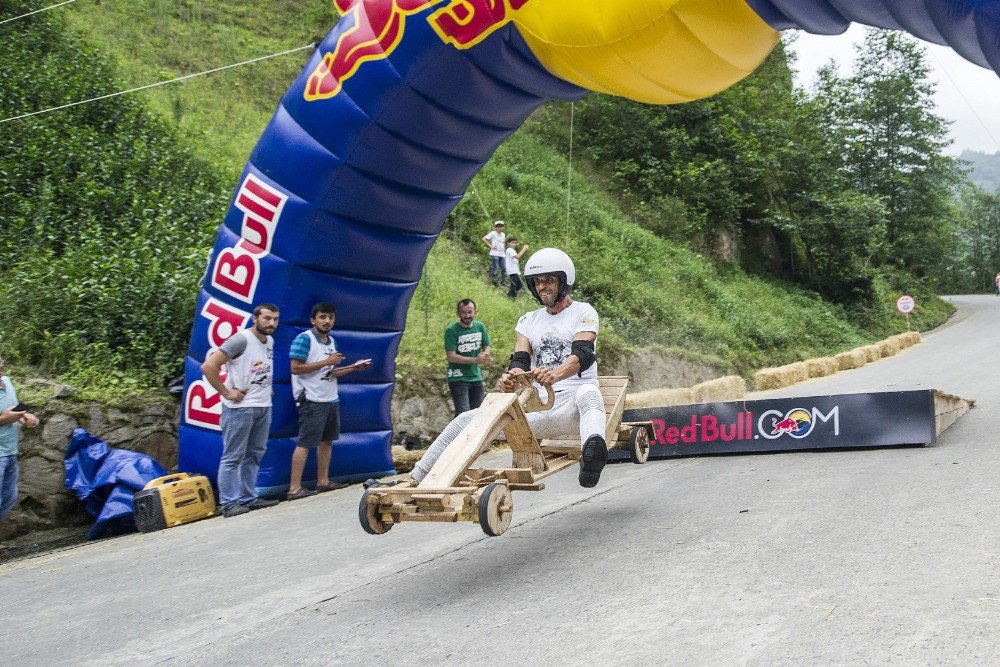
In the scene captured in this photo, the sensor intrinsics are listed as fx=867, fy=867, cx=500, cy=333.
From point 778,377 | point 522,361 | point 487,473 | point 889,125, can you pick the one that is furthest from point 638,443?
point 889,125

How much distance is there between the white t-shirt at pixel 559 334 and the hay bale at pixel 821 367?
610 inches

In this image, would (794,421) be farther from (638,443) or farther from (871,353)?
(871,353)

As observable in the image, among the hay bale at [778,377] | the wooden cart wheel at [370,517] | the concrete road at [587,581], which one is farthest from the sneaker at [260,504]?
the hay bale at [778,377]

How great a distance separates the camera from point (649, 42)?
642 cm

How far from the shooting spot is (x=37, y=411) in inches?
322

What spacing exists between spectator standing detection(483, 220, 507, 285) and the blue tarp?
10.3 metres

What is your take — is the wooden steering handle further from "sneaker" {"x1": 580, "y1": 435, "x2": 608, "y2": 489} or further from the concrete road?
the concrete road

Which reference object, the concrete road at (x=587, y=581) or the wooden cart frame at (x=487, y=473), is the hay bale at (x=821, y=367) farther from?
the wooden cart frame at (x=487, y=473)

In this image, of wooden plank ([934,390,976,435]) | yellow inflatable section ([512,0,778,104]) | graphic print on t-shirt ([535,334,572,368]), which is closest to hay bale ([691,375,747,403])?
wooden plank ([934,390,976,435])

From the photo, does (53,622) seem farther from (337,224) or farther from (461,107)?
(461,107)

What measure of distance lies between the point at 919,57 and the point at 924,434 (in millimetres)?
36822

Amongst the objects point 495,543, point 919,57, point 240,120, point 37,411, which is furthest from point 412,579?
point 919,57

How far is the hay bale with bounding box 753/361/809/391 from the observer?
18.9 meters

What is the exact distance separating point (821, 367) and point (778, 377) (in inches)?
101
